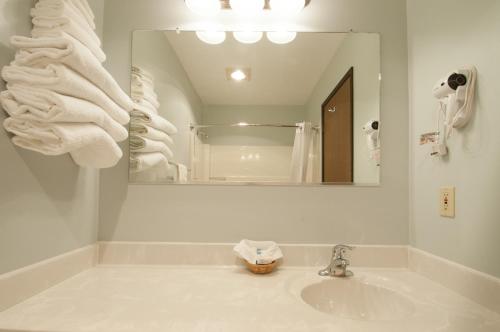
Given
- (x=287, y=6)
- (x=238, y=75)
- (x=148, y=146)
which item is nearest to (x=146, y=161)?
(x=148, y=146)

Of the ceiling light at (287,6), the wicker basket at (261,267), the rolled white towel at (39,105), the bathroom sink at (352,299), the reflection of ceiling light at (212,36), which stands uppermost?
the ceiling light at (287,6)

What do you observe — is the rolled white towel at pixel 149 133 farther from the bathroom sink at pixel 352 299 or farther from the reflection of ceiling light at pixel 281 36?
the bathroom sink at pixel 352 299

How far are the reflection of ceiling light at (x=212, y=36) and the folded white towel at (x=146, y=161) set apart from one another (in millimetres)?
565

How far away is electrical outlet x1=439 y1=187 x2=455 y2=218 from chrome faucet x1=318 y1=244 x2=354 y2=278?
361mm

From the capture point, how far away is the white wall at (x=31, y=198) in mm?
782

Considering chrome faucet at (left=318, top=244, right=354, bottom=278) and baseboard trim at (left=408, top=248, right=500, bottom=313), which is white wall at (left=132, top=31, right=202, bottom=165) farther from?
baseboard trim at (left=408, top=248, right=500, bottom=313)

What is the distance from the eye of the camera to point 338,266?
116 cm

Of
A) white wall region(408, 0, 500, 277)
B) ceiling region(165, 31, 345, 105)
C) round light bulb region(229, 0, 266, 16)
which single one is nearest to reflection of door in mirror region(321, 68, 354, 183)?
ceiling region(165, 31, 345, 105)

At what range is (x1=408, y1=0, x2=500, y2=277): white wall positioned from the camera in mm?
840

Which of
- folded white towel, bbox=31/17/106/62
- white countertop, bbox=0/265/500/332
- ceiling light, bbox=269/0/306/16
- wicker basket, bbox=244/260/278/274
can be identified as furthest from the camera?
ceiling light, bbox=269/0/306/16

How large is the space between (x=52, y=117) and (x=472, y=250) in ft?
4.24

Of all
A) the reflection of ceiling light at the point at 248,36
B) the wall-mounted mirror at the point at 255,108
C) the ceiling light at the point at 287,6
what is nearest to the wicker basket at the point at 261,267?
the wall-mounted mirror at the point at 255,108

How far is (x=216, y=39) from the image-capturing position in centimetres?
131

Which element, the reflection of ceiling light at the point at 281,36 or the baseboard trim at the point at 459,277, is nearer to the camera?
the baseboard trim at the point at 459,277
